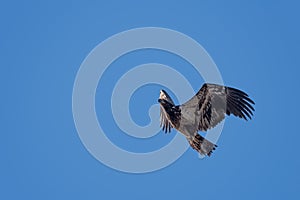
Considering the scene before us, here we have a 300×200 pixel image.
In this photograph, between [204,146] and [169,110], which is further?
[169,110]

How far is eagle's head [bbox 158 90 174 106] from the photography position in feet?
69.4

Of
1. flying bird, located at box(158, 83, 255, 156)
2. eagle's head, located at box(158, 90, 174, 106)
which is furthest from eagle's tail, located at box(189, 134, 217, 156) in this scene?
eagle's head, located at box(158, 90, 174, 106)

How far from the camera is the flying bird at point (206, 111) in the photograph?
67.4 feet

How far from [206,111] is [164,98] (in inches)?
51.2

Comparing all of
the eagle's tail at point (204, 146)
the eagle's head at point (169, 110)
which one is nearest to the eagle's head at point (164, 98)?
the eagle's head at point (169, 110)

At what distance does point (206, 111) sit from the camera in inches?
812

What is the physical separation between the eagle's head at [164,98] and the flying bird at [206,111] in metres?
0.24

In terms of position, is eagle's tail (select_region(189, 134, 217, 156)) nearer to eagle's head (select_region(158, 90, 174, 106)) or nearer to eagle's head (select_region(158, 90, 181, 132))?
eagle's head (select_region(158, 90, 181, 132))

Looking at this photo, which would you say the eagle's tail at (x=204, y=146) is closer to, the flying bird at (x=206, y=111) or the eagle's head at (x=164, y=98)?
the flying bird at (x=206, y=111)

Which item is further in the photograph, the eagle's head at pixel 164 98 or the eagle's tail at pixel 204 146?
the eagle's head at pixel 164 98

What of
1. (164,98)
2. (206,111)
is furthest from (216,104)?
(164,98)

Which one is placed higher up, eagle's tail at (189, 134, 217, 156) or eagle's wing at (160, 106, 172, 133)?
eagle's wing at (160, 106, 172, 133)

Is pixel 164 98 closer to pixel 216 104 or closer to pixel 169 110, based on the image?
pixel 169 110

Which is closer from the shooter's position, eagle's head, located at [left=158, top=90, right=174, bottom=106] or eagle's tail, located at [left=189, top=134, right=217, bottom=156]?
eagle's tail, located at [left=189, top=134, right=217, bottom=156]
